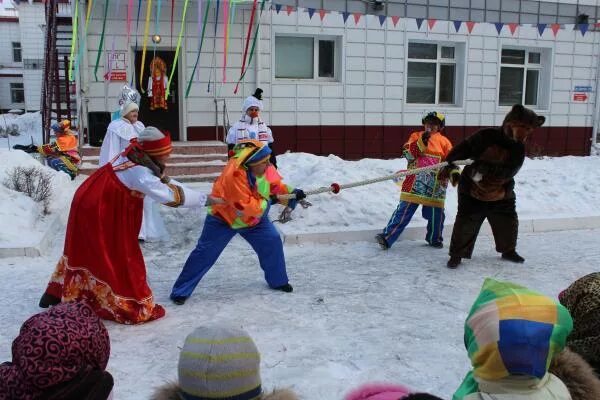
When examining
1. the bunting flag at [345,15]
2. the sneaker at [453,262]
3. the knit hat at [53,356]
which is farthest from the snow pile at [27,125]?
the knit hat at [53,356]

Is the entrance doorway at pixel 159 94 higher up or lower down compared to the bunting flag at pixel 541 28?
lower down

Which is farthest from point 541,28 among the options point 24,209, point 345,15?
point 24,209

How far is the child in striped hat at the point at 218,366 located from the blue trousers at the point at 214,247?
289 cm

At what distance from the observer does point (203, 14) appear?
10.4m

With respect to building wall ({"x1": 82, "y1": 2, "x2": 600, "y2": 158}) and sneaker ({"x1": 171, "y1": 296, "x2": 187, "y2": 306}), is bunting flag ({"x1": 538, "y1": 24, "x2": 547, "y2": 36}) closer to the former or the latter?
building wall ({"x1": 82, "y1": 2, "x2": 600, "y2": 158})

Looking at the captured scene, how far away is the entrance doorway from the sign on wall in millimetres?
338

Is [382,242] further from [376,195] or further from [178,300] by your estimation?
[178,300]

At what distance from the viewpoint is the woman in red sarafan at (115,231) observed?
3.79m

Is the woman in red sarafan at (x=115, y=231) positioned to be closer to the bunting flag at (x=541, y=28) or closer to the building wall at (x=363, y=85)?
the building wall at (x=363, y=85)

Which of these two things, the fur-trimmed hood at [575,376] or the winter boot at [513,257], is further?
the winter boot at [513,257]

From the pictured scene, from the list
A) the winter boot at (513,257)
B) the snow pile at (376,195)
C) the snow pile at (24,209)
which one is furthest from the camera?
the snow pile at (376,195)

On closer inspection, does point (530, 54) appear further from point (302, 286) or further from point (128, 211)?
point (128, 211)

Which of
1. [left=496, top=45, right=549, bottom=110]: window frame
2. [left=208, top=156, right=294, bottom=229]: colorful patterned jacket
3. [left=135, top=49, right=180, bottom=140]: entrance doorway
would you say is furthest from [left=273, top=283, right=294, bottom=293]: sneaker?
[left=496, top=45, right=549, bottom=110]: window frame

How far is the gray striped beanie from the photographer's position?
4.56 ft
